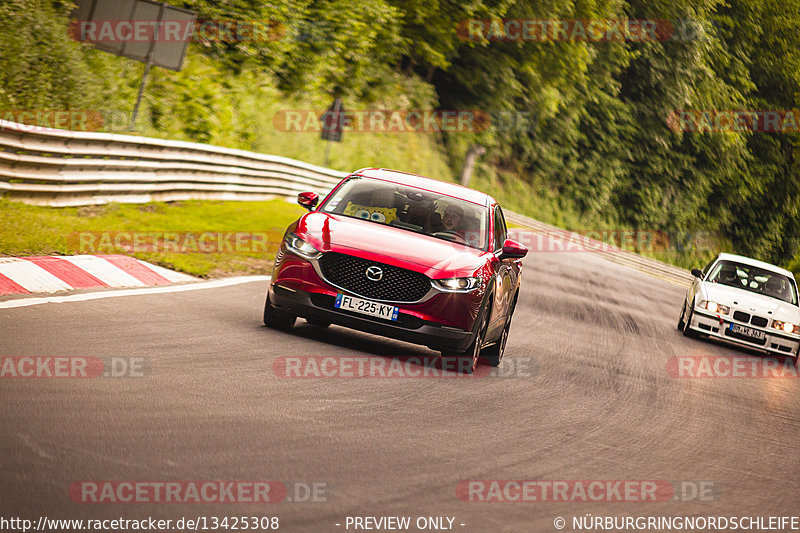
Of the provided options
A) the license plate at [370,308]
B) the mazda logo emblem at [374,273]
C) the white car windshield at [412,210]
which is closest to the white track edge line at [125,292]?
the white car windshield at [412,210]

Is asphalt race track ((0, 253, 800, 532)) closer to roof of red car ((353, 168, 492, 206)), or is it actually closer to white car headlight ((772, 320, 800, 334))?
roof of red car ((353, 168, 492, 206))

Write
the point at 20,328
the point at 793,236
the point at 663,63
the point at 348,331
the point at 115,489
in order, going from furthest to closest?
the point at 793,236, the point at 663,63, the point at 348,331, the point at 20,328, the point at 115,489

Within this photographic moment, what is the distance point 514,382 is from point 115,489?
5654 mm

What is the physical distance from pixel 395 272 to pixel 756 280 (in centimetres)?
1192

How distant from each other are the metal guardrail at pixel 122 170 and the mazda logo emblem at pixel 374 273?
629 centimetres

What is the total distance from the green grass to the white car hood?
25.7ft

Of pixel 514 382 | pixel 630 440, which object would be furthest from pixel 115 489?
pixel 514 382

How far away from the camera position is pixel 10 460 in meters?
4.59

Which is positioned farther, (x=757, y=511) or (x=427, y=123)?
(x=427, y=123)

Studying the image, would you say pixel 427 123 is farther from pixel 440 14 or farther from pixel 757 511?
pixel 757 511

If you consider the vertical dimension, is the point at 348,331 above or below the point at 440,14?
below

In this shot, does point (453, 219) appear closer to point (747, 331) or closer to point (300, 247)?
point (300, 247)

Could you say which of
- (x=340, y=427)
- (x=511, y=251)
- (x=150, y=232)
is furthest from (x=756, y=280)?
(x=340, y=427)

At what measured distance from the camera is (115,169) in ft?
52.4
